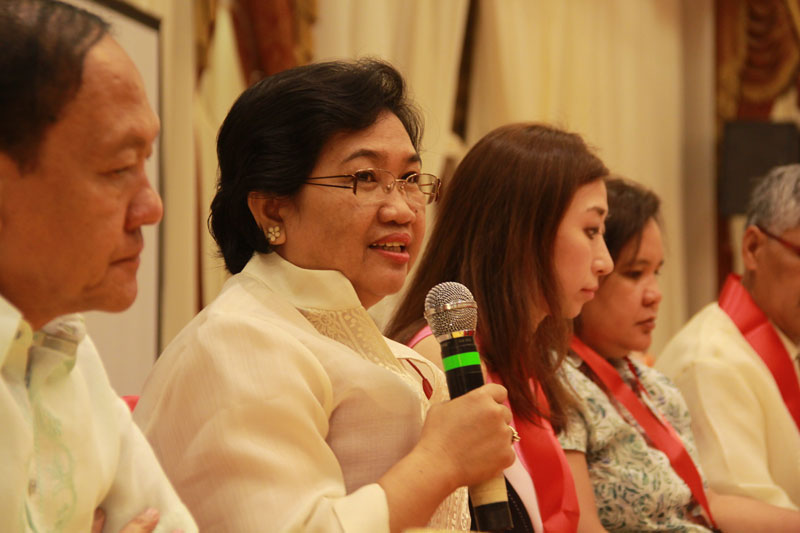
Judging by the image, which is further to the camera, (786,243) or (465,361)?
(786,243)

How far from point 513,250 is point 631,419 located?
738mm

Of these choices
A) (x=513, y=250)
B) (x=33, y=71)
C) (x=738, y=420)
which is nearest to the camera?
(x=33, y=71)

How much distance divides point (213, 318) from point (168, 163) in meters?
2.33

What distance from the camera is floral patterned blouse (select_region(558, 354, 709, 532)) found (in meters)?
2.73

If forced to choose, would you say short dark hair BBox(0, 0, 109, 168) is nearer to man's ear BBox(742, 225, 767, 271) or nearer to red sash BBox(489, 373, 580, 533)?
red sash BBox(489, 373, 580, 533)

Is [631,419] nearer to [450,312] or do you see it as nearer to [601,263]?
[601,263]

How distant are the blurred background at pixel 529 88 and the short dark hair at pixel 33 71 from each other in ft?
3.06

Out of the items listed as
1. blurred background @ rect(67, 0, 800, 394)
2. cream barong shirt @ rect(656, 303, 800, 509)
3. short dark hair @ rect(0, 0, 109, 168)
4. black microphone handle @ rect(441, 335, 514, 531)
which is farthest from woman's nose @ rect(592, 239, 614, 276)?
short dark hair @ rect(0, 0, 109, 168)

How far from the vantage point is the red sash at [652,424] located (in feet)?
9.61

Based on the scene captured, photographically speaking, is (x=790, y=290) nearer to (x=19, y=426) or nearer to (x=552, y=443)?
(x=552, y=443)

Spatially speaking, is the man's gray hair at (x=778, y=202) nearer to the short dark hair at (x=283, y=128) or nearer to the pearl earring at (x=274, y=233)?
the short dark hair at (x=283, y=128)

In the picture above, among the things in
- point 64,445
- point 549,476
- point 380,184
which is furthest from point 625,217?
point 64,445

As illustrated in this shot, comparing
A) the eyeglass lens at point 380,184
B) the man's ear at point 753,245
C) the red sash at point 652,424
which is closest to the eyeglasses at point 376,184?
the eyeglass lens at point 380,184

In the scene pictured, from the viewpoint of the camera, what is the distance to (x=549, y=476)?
7.99ft
